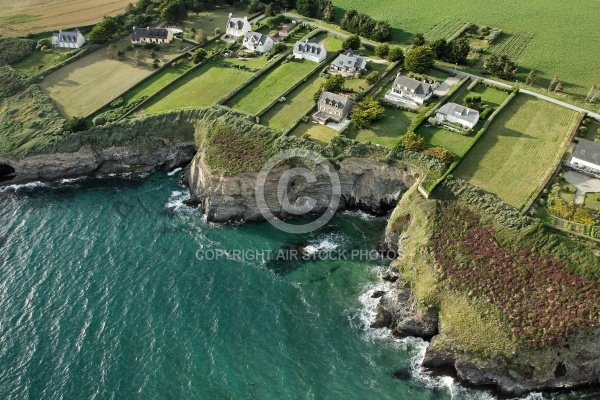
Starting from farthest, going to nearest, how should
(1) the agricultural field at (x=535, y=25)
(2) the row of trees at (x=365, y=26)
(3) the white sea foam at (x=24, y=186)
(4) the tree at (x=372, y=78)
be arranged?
(2) the row of trees at (x=365, y=26) < (1) the agricultural field at (x=535, y=25) < (4) the tree at (x=372, y=78) < (3) the white sea foam at (x=24, y=186)

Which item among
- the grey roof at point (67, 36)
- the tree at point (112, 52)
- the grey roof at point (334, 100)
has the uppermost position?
the grey roof at point (334, 100)

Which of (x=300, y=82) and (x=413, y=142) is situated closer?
(x=413, y=142)

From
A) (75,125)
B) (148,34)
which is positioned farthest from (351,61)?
(75,125)

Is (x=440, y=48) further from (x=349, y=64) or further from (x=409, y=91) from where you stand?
(x=349, y=64)

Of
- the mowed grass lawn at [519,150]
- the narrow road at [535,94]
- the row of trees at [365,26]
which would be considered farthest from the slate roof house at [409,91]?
the row of trees at [365,26]

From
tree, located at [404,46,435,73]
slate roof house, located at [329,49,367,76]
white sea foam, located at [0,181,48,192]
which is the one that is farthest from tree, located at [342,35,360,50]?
white sea foam, located at [0,181,48,192]

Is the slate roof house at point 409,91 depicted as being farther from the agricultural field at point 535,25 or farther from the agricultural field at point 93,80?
the agricultural field at point 93,80
